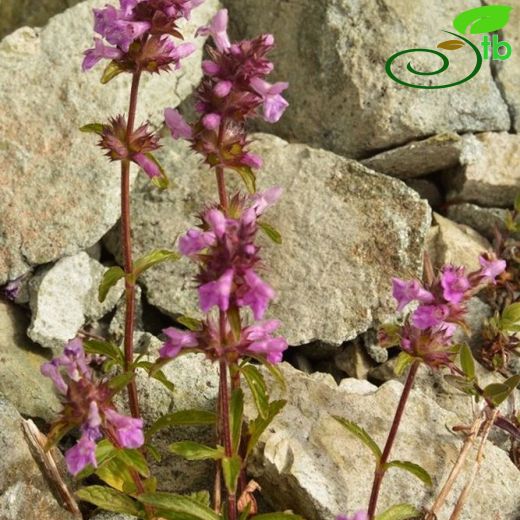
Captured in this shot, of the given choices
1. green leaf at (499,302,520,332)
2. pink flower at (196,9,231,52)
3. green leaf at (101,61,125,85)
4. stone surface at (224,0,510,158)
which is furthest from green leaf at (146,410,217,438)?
stone surface at (224,0,510,158)

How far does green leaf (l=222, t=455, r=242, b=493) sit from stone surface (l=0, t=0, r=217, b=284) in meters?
2.07

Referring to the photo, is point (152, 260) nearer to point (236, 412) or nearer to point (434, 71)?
point (236, 412)

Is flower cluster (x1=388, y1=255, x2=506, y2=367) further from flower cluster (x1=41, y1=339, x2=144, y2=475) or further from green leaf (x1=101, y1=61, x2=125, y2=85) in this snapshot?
green leaf (x1=101, y1=61, x2=125, y2=85)

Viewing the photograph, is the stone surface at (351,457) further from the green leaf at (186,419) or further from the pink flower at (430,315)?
the pink flower at (430,315)

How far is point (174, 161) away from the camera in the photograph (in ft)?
18.8

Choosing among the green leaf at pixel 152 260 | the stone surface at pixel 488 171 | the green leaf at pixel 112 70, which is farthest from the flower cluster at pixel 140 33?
the stone surface at pixel 488 171

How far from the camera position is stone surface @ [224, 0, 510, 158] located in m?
5.90

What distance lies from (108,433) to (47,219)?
6.66 feet

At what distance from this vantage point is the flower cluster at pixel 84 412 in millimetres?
3223

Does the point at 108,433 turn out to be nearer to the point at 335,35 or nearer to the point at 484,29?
the point at 335,35

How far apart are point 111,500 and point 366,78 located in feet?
11.2

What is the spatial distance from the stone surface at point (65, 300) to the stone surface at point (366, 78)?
6.15 ft

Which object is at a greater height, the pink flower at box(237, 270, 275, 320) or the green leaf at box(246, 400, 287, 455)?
the pink flower at box(237, 270, 275, 320)

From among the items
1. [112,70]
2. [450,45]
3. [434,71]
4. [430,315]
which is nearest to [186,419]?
[430,315]
